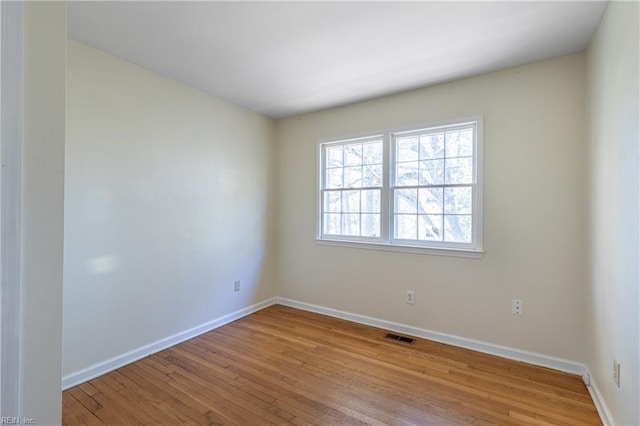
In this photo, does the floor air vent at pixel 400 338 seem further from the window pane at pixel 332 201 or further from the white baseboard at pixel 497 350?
the window pane at pixel 332 201

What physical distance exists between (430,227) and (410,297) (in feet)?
2.48

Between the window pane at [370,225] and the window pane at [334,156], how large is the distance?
2.47 ft

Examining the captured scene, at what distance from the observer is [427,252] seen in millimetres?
2980

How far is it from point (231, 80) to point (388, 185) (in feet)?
6.31

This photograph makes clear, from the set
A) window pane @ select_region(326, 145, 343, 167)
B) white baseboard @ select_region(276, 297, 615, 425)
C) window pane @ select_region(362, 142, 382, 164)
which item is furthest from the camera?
Answer: window pane @ select_region(326, 145, 343, 167)

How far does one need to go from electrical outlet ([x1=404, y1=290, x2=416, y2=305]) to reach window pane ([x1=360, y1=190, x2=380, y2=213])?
0.93 metres

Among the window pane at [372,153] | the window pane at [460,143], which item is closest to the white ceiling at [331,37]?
the window pane at [460,143]

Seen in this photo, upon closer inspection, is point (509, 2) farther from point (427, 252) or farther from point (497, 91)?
point (427, 252)

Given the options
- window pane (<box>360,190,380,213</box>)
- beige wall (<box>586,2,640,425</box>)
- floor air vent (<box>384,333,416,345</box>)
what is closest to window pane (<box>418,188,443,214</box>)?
window pane (<box>360,190,380,213</box>)

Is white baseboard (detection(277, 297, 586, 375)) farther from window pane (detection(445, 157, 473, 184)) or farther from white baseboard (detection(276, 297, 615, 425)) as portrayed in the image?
window pane (detection(445, 157, 473, 184))

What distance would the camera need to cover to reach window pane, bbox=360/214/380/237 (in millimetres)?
3388

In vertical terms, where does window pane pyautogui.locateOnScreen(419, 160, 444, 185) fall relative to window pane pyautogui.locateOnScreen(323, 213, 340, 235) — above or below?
above

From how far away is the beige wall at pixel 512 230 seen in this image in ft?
7.79

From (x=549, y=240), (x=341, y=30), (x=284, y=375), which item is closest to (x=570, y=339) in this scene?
(x=549, y=240)
